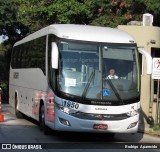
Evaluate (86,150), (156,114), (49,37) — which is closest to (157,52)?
(156,114)

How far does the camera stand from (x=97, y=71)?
1349cm

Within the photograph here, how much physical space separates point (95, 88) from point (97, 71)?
1.63 ft

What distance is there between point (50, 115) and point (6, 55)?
3227 centimetres

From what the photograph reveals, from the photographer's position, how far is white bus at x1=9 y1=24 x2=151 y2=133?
43.2 feet

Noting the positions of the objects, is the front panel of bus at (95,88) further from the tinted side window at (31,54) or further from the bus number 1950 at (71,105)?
the tinted side window at (31,54)

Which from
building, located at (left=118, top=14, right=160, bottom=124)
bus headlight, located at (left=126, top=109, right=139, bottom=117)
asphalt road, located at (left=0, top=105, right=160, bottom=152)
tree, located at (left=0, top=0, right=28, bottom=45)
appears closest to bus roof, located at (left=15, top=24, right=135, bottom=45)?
bus headlight, located at (left=126, top=109, right=139, bottom=117)

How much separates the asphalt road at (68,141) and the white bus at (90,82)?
0.46 m

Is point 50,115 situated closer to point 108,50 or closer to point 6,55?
point 108,50

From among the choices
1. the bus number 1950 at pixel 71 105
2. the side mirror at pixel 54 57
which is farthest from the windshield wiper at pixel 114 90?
the side mirror at pixel 54 57

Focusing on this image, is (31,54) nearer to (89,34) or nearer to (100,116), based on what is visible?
(89,34)

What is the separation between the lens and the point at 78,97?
13188mm

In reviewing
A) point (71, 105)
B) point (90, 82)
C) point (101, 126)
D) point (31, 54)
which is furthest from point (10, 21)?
point (101, 126)

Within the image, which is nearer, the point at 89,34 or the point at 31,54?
the point at 89,34

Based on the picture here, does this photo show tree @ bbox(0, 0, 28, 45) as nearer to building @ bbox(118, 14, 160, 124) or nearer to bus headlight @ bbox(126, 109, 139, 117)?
building @ bbox(118, 14, 160, 124)
